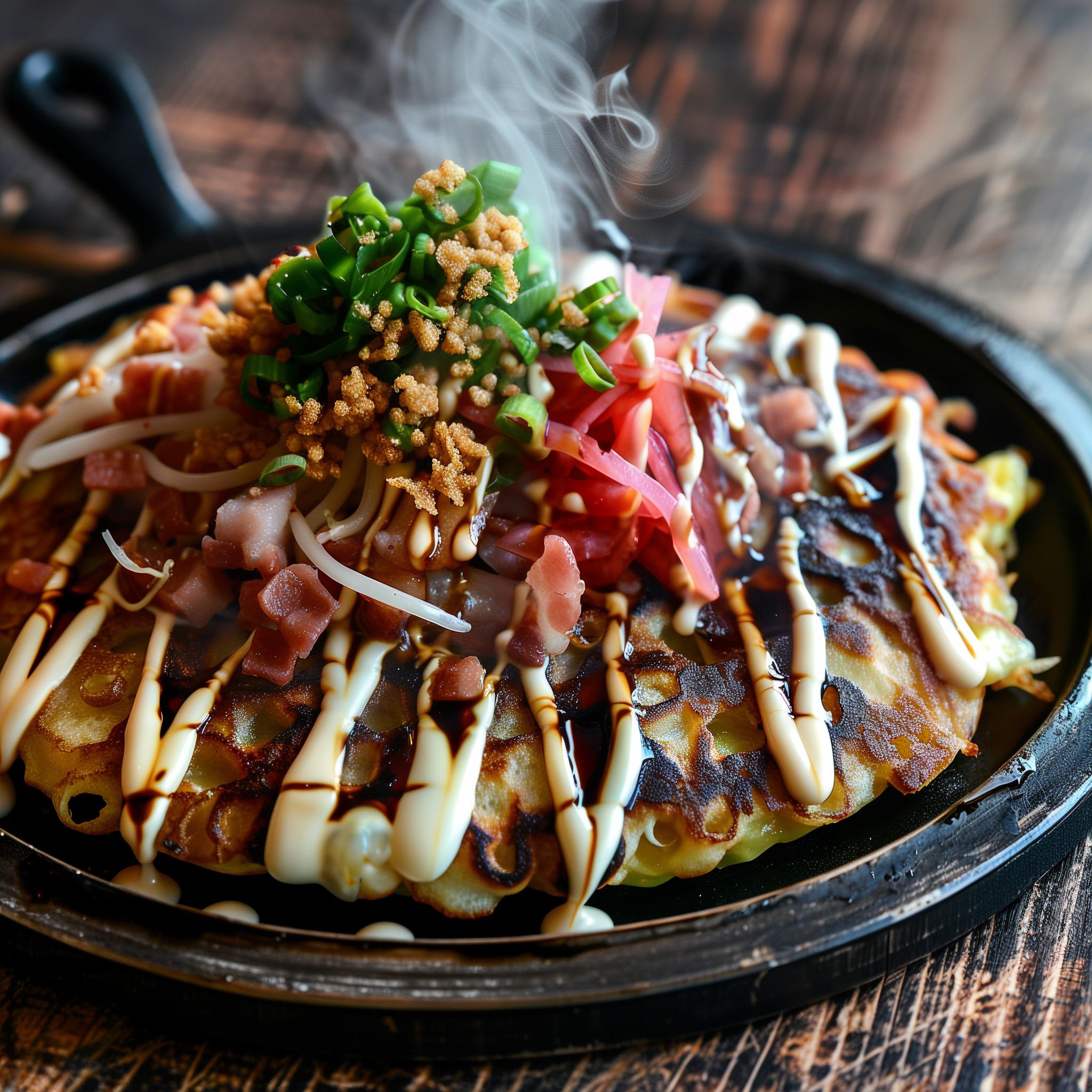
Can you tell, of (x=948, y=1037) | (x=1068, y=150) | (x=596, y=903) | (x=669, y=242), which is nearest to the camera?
(x=948, y=1037)

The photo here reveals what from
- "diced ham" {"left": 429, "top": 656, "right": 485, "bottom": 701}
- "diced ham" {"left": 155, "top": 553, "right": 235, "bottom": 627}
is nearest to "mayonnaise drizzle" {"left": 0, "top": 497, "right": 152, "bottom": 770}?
"diced ham" {"left": 155, "top": 553, "right": 235, "bottom": 627}

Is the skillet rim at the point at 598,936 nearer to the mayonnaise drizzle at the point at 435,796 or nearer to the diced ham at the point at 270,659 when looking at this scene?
the mayonnaise drizzle at the point at 435,796

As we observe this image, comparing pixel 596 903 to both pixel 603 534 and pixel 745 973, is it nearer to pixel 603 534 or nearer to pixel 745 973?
pixel 745 973

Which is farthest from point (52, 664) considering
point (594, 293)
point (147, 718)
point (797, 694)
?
point (797, 694)

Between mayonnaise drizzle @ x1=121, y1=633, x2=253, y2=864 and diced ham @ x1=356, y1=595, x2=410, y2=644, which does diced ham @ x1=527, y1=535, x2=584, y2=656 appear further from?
mayonnaise drizzle @ x1=121, y1=633, x2=253, y2=864

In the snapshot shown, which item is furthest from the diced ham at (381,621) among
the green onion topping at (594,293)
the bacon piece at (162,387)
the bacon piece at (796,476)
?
the bacon piece at (796,476)

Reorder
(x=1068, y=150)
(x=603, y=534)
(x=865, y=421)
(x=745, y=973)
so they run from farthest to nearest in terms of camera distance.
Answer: (x=1068, y=150) < (x=865, y=421) < (x=603, y=534) < (x=745, y=973)

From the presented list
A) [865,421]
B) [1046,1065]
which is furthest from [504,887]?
[865,421]
